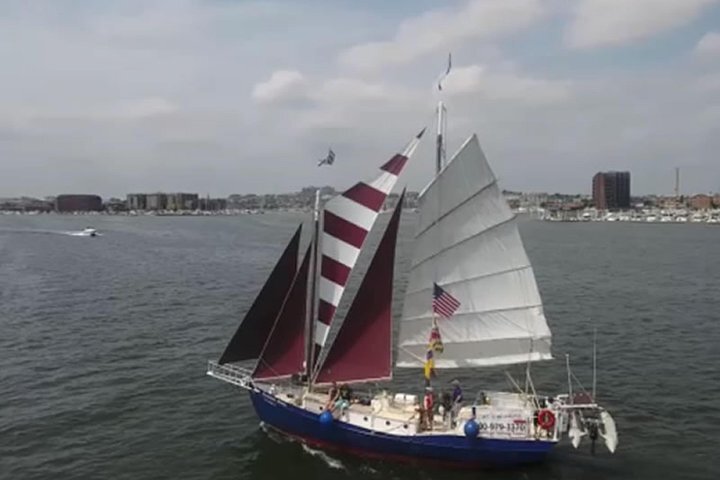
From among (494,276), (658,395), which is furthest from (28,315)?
(658,395)

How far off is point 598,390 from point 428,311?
39.6 feet

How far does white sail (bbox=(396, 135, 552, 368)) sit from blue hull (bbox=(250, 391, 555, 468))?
3.15 m

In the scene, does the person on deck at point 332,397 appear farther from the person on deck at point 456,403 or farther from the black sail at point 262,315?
the person on deck at point 456,403

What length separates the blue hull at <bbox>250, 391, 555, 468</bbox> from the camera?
2322 centimetres

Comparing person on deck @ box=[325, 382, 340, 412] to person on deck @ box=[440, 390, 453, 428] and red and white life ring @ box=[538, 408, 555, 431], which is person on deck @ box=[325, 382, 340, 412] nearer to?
person on deck @ box=[440, 390, 453, 428]

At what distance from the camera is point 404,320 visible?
25516 millimetres

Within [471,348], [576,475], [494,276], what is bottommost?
[576,475]

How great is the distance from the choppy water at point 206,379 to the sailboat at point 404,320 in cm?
146

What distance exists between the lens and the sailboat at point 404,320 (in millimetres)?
24203

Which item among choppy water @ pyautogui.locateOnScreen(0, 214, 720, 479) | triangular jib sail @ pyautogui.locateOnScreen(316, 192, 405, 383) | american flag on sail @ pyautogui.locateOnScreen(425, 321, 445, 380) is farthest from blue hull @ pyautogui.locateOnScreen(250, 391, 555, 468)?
american flag on sail @ pyautogui.locateOnScreen(425, 321, 445, 380)

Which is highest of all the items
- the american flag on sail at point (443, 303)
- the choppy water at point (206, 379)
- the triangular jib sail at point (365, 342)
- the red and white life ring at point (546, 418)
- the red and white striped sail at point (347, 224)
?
the red and white striped sail at point (347, 224)

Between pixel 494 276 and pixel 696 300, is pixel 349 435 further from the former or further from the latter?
pixel 696 300

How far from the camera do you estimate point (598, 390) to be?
32688 mm

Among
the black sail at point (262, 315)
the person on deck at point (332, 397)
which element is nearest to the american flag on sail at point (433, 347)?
the person on deck at point (332, 397)
